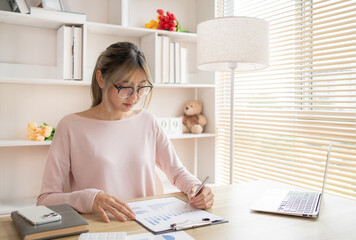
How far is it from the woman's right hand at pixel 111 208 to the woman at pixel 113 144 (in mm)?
286

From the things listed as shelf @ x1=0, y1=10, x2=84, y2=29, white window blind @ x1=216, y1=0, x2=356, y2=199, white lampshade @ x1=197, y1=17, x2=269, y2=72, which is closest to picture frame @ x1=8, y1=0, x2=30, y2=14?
shelf @ x1=0, y1=10, x2=84, y2=29

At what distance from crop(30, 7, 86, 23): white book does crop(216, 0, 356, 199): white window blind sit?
1.28 m

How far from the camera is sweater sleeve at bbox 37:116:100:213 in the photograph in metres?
1.14

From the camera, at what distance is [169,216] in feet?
3.65

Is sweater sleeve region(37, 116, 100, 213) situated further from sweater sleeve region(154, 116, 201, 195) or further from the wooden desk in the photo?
sweater sleeve region(154, 116, 201, 195)

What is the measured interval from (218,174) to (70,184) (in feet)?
5.33

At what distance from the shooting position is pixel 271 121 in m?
2.34

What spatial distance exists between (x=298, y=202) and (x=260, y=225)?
29 cm

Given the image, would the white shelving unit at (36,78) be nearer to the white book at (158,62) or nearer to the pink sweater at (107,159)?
the white book at (158,62)

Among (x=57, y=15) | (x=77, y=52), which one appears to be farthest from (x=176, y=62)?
(x=57, y=15)

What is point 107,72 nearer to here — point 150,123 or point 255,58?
point 150,123

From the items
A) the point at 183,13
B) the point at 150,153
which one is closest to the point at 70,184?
the point at 150,153

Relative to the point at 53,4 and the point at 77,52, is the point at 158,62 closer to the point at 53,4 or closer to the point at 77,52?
the point at 77,52

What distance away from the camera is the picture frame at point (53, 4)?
2119mm
